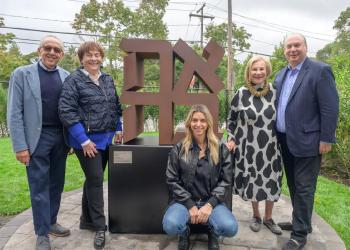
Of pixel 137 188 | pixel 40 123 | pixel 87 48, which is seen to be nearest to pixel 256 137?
pixel 137 188

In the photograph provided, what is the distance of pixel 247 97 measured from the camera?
→ 313 centimetres

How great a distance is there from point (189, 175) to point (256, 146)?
28.5 inches

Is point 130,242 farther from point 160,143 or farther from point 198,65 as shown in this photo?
point 198,65

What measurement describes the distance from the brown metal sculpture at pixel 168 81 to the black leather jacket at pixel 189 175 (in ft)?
1.36

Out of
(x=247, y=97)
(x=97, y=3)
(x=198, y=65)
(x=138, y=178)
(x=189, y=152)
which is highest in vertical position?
(x=97, y=3)

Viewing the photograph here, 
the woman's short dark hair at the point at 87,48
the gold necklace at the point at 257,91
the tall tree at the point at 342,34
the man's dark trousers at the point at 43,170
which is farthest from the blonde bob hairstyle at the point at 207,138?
the tall tree at the point at 342,34

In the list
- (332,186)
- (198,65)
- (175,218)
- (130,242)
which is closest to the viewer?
(175,218)

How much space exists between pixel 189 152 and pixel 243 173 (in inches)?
26.5

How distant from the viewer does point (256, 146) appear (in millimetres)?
3121

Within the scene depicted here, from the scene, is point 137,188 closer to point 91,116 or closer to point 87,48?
point 91,116

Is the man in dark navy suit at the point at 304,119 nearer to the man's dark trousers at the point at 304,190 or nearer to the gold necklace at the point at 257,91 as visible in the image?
the man's dark trousers at the point at 304,190

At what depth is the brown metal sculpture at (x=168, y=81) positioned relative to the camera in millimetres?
3221

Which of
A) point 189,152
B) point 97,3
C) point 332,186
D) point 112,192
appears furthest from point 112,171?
Answer: point 97,3

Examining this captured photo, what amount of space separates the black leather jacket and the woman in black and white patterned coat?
32 centimetres
